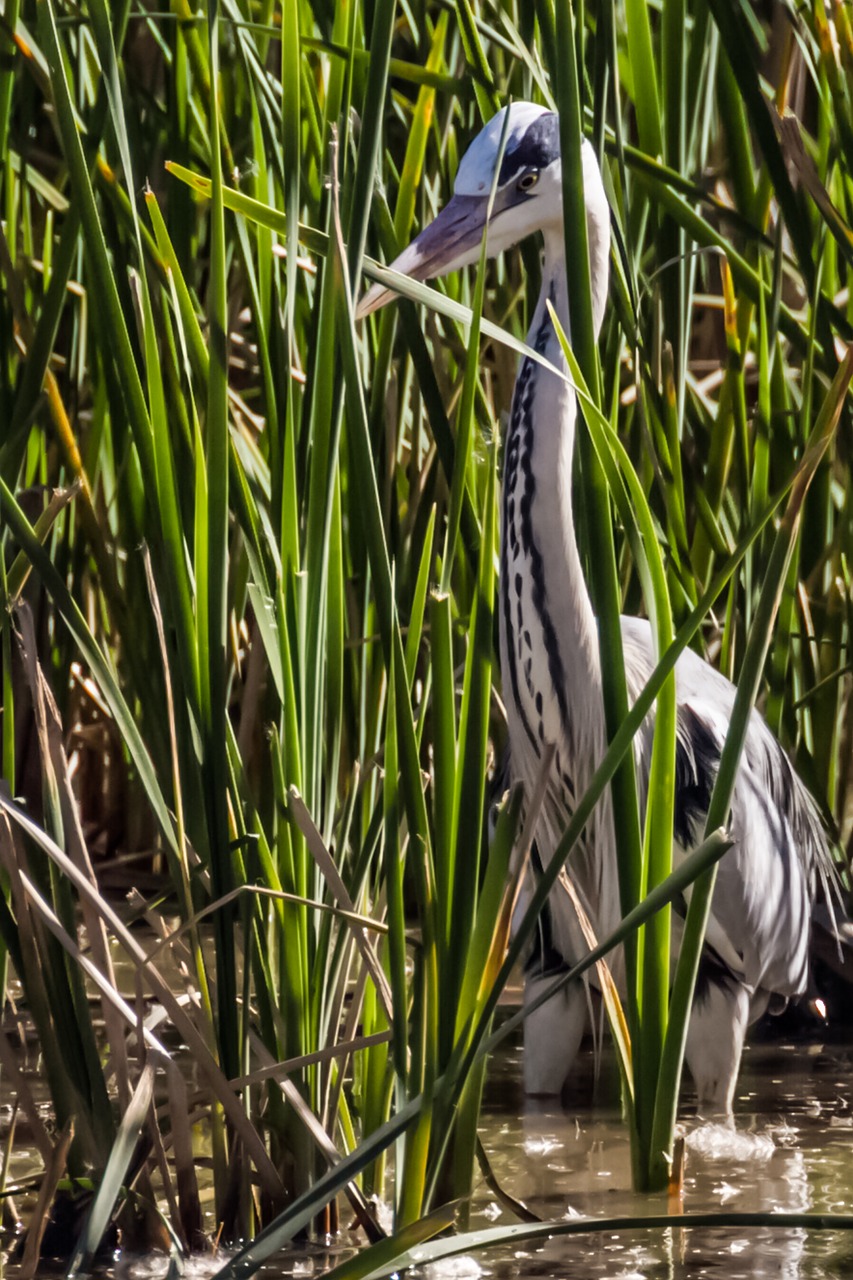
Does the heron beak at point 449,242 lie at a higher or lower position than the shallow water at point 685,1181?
higher

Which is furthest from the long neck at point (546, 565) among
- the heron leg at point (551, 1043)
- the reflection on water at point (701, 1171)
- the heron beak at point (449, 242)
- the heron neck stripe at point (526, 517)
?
the reflection on water at point (701, 1171)

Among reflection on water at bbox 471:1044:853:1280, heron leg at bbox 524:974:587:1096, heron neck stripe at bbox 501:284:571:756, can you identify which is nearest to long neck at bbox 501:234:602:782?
heron neck stripe at bbox 501:284:571:756

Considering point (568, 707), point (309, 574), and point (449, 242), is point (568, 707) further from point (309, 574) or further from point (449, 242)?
point (309, 574)

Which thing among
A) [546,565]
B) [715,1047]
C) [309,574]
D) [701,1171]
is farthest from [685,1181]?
[309,574]

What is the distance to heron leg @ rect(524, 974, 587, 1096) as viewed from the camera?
2.24 metres

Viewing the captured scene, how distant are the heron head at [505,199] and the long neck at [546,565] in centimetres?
6

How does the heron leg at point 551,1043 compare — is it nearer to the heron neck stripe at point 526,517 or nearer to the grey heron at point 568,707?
the grey heron at point 568,707

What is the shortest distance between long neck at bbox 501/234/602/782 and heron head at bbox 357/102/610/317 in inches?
2.5

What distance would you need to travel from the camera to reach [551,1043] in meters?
2.24

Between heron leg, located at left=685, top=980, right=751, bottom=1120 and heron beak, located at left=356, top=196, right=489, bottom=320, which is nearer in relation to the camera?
heron beak, located at left=356, top=196, right=489, bottom=320

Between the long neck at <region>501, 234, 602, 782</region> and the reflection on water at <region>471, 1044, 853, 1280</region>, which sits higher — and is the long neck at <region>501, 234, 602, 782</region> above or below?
above

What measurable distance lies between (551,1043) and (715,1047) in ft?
0.74

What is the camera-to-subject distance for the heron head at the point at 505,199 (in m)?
1.96

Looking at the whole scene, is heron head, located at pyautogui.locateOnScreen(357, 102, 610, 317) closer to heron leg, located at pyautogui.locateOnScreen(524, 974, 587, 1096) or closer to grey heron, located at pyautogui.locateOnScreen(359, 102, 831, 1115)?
grey heron, located at pyautogui.locateOnScreen(359, 102, 831, 1115)
